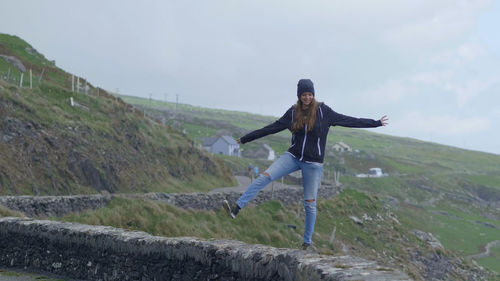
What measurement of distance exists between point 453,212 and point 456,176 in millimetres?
58951

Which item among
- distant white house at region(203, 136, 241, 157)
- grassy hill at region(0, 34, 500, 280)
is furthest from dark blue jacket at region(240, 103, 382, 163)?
distant white house at region(203, 136, 241, 157)

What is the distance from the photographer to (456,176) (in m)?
138

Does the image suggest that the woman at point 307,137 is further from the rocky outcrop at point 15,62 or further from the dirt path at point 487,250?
the rocky outcrop at point 15,62

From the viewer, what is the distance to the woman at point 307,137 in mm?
7312

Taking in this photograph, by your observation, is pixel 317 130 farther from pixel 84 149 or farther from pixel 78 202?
pixel 84 149

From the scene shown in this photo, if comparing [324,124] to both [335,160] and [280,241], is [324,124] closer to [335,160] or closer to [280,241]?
[280,241]

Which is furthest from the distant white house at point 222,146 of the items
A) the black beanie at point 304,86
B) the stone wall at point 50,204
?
the black beanie at point 304,86

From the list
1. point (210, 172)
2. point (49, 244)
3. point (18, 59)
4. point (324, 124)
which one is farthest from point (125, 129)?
point (324, 124)

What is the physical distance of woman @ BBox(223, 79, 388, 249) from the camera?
731cm

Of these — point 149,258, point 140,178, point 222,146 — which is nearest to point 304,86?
point 149,258

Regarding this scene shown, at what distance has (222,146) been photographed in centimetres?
11406

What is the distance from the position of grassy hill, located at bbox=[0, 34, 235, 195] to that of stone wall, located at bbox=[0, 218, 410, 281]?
13283mm

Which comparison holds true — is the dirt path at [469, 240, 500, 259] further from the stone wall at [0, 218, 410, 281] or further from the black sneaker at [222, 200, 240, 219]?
the black sneaker at [222, 200, 240, 219]

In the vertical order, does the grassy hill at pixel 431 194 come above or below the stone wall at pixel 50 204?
below
